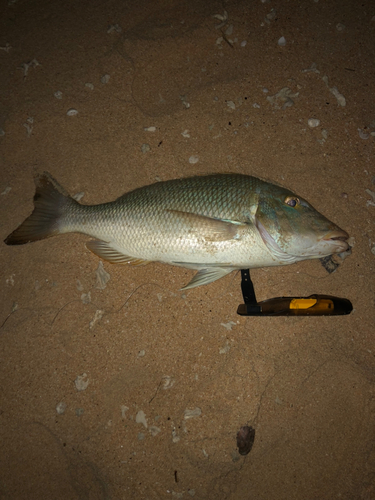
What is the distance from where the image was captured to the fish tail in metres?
2.58

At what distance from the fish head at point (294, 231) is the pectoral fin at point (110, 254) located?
101cm

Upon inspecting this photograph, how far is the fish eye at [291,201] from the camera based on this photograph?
90.8 inches

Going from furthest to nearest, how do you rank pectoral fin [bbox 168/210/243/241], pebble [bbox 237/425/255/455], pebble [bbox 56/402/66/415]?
pebble [bbox 56/402/66/415] → pebble [bbox 237/425/255/455] → pectoral fin [bbox 168/210/243/241]

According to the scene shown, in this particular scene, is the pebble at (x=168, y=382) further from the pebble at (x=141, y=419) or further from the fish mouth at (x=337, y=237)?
the fish mouth at (x=337, y=237)

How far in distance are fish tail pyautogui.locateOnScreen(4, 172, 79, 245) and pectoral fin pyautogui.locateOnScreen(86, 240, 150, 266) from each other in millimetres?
343

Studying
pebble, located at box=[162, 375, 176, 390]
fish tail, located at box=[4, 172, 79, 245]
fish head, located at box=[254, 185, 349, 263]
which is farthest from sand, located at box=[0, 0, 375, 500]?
fish head, located at box=[254, 185, 349, 263]

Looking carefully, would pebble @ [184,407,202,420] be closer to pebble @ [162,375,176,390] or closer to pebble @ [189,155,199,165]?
pebble @ [162,375,176,390]

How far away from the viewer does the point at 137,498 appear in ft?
7.92

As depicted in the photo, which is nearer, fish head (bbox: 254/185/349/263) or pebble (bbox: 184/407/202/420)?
fish head (bbox: 254/185/349/263)

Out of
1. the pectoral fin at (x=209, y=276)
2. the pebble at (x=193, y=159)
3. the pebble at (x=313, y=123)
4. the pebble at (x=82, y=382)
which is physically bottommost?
the pebble at (x=82, y=382)

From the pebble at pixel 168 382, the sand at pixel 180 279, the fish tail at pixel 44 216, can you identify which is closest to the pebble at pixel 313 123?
the sand at pixel 180 279

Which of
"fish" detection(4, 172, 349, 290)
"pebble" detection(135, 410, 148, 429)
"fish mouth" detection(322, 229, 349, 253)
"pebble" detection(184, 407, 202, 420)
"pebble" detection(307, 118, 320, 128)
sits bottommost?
"pebble" detection(184, 407, 202, 420)

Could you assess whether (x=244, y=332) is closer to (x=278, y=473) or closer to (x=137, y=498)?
(x=278, y=473)

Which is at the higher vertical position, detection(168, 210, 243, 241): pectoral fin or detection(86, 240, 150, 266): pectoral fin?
detection(168, 210, 243, 241): pectoral fin
